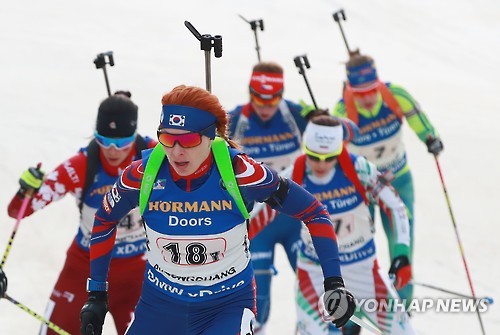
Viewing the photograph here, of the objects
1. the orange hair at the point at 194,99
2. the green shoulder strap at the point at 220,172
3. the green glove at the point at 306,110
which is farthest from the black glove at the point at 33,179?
the green glove at the point at 306,110

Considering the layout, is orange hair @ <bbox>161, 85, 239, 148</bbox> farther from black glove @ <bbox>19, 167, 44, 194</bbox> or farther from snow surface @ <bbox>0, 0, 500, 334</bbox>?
snow surface @ <bbox>0, 0, 500, 334</bbox>

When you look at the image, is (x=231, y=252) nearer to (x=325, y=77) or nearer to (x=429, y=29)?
(x=325, y=77)

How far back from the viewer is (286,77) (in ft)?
64.1

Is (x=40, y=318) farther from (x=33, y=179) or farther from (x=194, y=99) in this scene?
(x=194, y=99)

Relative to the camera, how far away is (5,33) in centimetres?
1894

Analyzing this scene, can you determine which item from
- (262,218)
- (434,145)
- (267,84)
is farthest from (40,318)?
(434,145)

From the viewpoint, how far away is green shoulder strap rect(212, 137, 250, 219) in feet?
14.9

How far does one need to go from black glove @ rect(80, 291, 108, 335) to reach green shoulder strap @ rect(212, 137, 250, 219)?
3.20 feet

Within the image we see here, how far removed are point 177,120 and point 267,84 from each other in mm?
3844

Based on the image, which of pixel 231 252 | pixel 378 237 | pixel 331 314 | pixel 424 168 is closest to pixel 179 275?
pixel 231 252

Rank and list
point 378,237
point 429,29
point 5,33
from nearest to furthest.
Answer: point 378,237 → point 5,33 → point 429,29

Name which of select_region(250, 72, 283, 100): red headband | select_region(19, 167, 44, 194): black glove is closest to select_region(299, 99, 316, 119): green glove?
select_region(250, 72, 283, 100): red headband

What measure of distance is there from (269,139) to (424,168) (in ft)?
22.1
